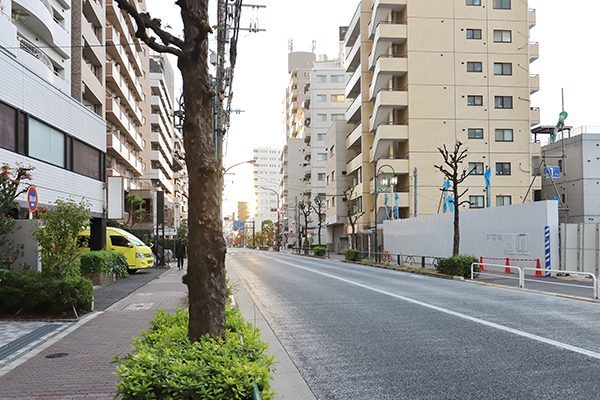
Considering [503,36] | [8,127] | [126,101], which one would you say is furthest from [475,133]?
[8,127]

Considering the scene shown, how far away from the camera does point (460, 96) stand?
4716 centimetres

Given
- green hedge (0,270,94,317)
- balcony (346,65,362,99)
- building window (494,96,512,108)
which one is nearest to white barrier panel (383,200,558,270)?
green hedge (0,270,94,317)

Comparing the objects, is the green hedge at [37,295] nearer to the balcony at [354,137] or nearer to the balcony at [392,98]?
the balcony at [392,98]

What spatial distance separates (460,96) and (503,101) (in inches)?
168

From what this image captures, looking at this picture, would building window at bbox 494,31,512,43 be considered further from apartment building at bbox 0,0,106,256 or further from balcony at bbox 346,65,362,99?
apartment building at bbox 0,0,106,256

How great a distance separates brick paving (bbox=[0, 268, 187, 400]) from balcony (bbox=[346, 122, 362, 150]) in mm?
45068

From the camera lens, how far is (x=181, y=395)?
12.3ft

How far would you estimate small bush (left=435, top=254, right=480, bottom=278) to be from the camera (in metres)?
21.4

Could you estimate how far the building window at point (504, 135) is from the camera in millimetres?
46969

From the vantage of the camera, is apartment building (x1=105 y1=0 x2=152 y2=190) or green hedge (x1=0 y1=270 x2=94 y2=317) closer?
green hedge (x1=0 y1=270 x2=94 y2=317)

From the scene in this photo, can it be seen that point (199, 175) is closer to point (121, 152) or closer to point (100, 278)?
point (100, 278)

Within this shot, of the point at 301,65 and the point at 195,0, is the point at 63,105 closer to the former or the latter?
the point at 195,0

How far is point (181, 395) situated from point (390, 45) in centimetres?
4994

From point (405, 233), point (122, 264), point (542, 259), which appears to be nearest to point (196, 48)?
point (122, 264)
